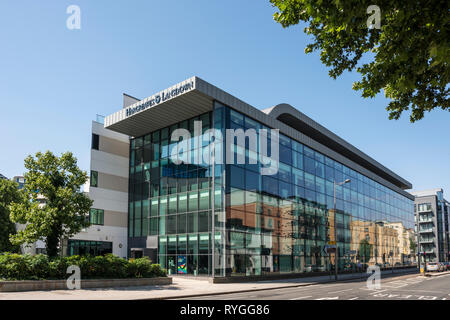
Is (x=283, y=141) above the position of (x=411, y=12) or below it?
above

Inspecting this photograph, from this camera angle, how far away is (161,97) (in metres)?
35.2

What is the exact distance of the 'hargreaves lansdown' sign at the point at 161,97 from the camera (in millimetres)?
32959

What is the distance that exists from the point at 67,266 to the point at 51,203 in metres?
4.65

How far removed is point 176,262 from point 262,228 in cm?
879

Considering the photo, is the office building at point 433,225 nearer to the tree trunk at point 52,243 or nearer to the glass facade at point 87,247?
the glass facade at point 87,247

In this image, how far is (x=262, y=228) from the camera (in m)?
37.6

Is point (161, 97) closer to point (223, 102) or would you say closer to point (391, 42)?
point (223, 102)

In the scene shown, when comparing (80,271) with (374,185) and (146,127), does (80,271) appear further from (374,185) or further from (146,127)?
(374,185)

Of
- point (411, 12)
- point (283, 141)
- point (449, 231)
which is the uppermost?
point (283, 141)

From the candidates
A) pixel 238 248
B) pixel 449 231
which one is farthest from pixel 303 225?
pixel 449 231

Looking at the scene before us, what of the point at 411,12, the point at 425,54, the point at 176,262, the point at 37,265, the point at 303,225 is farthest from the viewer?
the point at 303,225

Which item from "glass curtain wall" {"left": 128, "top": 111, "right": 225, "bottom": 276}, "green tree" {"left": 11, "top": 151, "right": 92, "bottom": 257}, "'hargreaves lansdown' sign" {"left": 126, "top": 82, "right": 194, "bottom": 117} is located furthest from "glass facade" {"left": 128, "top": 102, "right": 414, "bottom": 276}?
"green tree" {"left": 11, "top": 151, "right": 92, "bottom": 257}

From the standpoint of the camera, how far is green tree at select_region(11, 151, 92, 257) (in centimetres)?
2502

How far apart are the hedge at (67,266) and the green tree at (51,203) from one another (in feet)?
6.75
